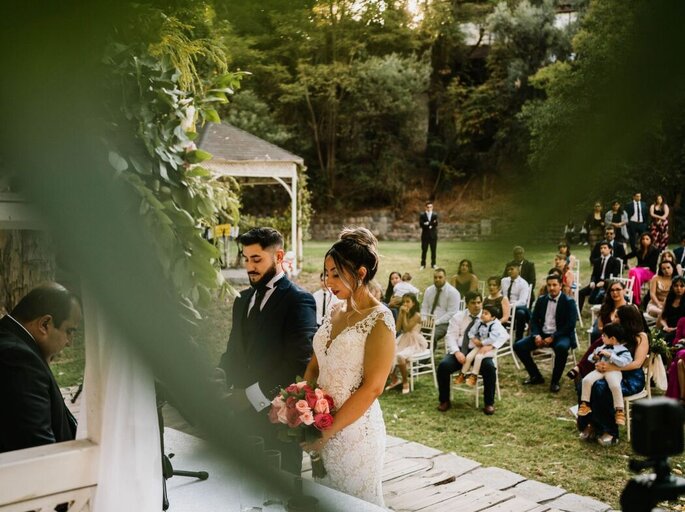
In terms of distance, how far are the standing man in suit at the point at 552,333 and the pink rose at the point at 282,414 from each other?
431cm

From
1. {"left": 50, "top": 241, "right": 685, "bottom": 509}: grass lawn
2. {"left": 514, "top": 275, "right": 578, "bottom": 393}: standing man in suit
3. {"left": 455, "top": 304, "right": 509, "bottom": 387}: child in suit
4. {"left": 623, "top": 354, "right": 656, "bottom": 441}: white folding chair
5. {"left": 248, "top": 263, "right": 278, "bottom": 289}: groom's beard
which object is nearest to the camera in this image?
{"left": 248, "top": 263, "right": 278, "bottom": 289}: groom's beard

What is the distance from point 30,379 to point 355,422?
147 centimetres

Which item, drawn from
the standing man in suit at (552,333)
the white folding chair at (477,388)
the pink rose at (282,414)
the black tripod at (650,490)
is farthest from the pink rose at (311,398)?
the standing man in suit at (552,333)

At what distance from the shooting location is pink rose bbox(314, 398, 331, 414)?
9.89ft

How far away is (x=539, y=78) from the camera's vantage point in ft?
1.12

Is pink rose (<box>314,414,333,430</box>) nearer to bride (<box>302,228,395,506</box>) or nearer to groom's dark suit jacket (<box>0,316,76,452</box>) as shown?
bride (<box>302,228,395,506</box>)

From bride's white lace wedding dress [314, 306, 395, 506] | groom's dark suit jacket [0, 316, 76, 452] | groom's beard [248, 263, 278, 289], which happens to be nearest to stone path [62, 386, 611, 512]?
bride's white lace wedding dress [314, 306, 395, 506]

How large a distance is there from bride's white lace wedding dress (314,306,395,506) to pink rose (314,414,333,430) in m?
0.12

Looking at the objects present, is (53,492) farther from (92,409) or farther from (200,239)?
(200,239)

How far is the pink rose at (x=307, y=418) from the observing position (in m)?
2.96

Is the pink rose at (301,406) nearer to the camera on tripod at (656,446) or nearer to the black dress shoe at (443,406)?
the camera on tripod at (656,446)

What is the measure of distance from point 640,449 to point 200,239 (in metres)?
0.62

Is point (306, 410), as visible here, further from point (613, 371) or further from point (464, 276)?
point (613, 371)

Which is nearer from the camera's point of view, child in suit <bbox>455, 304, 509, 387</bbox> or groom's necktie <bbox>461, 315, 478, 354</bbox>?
child in suit <bbox>455, 304, 509, 387</bbox>
